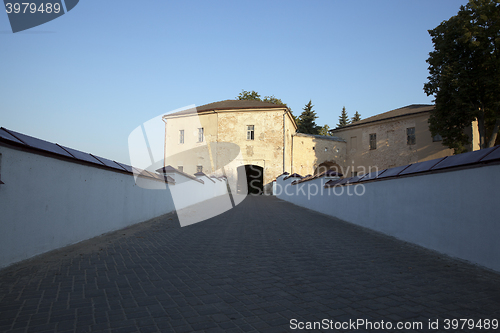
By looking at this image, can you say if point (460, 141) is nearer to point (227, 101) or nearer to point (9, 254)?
point (227, 101)

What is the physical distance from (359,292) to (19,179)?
4998mm

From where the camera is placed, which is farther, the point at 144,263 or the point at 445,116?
the point at 445,116

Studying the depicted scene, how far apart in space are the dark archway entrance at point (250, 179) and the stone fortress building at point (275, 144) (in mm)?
116

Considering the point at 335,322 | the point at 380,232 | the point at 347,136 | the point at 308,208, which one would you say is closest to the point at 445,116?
the point at 347,136

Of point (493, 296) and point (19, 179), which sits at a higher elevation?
point (19, 179)

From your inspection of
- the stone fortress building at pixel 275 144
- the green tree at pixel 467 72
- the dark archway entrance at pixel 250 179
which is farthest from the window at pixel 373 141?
the dark archway entrance at pixel 250 179

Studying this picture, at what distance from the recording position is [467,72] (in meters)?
24.6

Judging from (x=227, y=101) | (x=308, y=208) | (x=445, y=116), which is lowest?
(x=308, y=208)

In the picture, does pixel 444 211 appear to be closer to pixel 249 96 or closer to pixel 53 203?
pixel 53 203

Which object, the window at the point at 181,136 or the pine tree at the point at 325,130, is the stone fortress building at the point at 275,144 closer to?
the window at the point at 181,136

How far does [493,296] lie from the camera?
3.54 metres

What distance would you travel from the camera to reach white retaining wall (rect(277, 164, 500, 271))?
4.63 metres

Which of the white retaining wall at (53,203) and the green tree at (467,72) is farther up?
the green tree at (467,72)

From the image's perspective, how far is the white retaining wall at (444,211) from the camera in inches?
182
